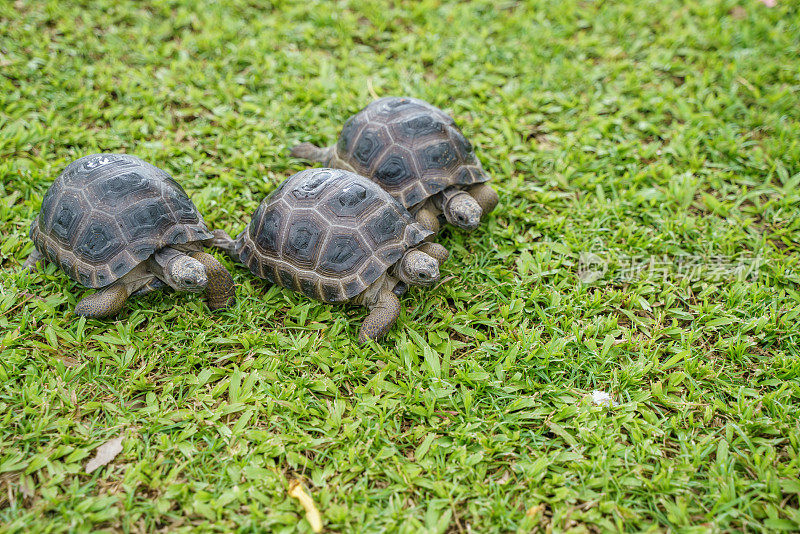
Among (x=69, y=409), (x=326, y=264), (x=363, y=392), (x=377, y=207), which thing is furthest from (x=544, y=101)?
(x=69, y=409)

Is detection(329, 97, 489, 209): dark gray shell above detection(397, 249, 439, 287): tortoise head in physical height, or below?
above

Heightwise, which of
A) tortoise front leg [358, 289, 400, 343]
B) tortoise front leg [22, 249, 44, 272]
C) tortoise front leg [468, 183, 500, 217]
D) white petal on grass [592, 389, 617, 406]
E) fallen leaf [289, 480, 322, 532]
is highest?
tortoise front leg [22, 249, 44, 272]

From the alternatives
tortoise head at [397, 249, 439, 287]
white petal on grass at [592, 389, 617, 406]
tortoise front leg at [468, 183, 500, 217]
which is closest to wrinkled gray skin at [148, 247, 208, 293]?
tortoise head at [397, 249, 439, 287]

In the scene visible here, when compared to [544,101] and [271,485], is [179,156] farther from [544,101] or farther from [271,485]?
[544,101]

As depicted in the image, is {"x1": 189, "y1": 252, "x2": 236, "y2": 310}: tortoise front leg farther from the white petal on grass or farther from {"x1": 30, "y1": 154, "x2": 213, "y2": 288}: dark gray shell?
the white petal on grass

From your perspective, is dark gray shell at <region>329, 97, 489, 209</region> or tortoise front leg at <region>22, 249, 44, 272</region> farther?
dark gray shell at <region>329, 97, 489, 209</region>

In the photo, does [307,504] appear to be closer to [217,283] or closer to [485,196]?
[217,283]

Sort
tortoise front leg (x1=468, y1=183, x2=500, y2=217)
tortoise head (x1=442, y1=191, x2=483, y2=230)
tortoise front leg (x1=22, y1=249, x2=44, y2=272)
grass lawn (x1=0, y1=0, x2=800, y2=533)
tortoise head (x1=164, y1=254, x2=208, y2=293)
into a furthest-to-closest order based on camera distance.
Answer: tortoise front leg (x1=468, y1=183, x2=500, y2=217)
tortoise head (x1=442, y1=191, x2=483, y2=230)
tortoise front leg (x1=22, y1=249, x2=44, y2=272)
tortoise head (x1=164, y1=254, x2=208, y2=293)
grass lawn (x1=0, y1=0, x2=800, y2=533)

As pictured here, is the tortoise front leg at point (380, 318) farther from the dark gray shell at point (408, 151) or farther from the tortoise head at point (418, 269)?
the dark gray shell at point (408, 151)
